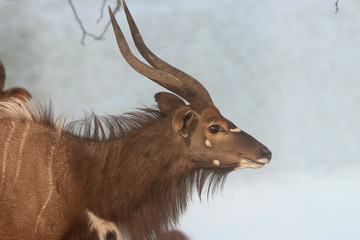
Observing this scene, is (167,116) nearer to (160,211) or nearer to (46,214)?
(160,211)

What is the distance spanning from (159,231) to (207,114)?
55cm

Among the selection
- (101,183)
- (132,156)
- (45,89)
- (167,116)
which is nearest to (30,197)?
(101,183)

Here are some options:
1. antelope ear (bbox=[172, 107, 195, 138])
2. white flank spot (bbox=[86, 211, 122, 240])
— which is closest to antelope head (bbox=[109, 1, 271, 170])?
antelope ear (bbox=[172, 107, 195, 138])

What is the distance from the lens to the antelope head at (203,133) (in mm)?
2551

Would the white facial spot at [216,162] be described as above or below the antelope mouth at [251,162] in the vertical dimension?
below

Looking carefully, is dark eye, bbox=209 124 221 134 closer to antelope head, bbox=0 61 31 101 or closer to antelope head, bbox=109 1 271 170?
antelope head, bbox=109 1 271 170

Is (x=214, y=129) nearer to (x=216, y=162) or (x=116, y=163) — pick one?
(x=216, y=162)

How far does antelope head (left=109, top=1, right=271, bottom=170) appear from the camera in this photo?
8.37ft

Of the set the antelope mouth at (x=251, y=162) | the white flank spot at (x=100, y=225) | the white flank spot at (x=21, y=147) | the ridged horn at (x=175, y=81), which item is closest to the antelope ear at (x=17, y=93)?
the white flank spot at (x=21, y=147)

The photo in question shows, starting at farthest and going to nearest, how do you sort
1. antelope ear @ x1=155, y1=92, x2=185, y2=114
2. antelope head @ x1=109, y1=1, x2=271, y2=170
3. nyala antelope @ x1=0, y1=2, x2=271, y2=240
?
antelope ear @ x1=155, y1=92, x2=185, y2=114 < antelope head @ x1=109, y1=1, x2=271, y2=170 < nyala antelope @ x1=0, y1=2, x2=271, y2=240

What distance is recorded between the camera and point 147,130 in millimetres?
2617

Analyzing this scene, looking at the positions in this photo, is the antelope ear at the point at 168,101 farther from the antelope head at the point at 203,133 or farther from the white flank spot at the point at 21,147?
the white flank spot at the point at 21,147

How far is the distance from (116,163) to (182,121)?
0.32m

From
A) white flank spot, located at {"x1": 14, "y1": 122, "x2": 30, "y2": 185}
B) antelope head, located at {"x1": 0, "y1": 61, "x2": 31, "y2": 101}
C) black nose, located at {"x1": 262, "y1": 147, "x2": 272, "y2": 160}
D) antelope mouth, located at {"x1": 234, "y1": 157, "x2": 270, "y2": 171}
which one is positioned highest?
antelope head, located at {"x1": 0, "y1": 61, "x2": 31, "y2": 101}
